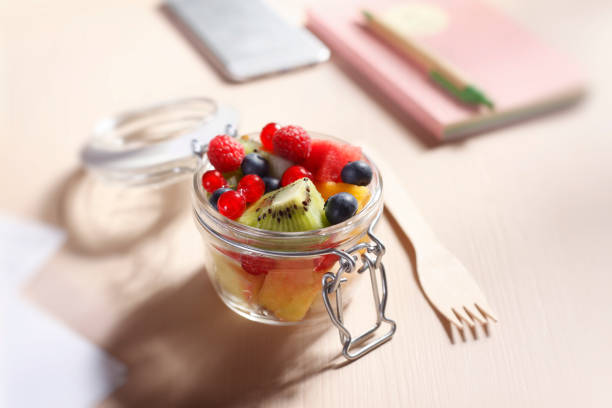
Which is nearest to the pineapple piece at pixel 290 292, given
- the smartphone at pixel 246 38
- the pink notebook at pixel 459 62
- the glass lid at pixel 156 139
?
the glass lid at pixel 156 139

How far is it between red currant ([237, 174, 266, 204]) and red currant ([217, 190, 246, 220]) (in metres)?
0.01

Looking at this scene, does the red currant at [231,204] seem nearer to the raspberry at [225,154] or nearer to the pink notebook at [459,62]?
the raspberry at [225,154]

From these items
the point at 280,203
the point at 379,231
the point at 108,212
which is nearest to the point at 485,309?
the point at 379,231

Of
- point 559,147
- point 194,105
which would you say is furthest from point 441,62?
point 194,105

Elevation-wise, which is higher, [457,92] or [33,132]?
[457,92]

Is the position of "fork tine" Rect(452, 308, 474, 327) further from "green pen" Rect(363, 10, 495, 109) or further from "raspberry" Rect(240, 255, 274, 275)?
"green pen" Rect(363, 10, 495, 109)

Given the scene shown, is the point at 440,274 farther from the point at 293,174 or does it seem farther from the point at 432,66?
the point at 432,66

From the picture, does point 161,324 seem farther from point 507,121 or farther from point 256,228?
point 507,121

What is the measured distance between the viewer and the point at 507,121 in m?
0.97

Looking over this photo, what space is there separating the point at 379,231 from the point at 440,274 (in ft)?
0.34

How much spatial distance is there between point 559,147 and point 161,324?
672 mm

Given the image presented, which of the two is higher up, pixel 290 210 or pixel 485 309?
pixel 290 210

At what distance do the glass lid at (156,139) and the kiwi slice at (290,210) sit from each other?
0.18 m

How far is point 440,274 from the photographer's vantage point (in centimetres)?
68
